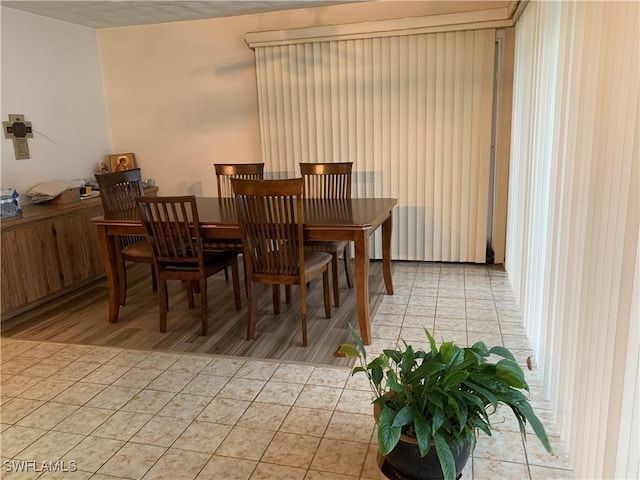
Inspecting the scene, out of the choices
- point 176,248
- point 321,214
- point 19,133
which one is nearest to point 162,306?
point 176,248

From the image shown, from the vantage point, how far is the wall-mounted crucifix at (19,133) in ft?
13.2

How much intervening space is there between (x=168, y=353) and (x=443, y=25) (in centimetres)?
340

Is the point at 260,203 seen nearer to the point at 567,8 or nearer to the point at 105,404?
the point at 105,404

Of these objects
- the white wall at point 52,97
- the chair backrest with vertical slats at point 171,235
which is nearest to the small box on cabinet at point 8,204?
the white wall at point 52,97

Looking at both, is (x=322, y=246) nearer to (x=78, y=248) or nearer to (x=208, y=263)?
(x=208, y=263)

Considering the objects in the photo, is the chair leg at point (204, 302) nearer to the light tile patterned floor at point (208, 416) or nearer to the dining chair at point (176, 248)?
the dining chair at point (176, 248)

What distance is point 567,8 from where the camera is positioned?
1.91 meters

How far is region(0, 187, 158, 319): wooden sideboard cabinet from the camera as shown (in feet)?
11.4

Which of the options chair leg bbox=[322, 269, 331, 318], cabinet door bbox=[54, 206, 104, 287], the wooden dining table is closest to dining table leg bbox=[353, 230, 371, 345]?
the wooden dining table

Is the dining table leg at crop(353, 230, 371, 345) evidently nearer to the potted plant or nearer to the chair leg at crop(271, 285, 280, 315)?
the chair leg at crop(271, 285, 280, 315)

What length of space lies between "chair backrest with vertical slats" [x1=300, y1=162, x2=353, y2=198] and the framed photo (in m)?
2.28

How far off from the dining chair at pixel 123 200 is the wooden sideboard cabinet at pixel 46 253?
59cm

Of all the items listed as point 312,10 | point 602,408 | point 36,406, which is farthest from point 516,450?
point 312,10

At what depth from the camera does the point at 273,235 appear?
282 centimetres
